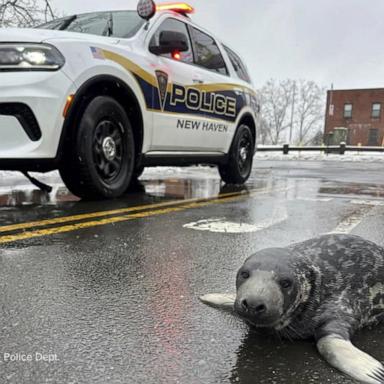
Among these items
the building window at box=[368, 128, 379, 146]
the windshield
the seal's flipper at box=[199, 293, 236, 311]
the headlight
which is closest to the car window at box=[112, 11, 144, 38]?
the windshield

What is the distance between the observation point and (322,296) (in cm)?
172

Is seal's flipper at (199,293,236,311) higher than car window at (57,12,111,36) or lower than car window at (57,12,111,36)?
lower

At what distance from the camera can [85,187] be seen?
180 inches

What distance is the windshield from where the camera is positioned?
5070 mm

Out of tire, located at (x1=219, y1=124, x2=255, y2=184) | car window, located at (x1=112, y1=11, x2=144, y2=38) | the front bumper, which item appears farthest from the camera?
tire, located at (x1=219, y1=124, x2=255, y2=184)

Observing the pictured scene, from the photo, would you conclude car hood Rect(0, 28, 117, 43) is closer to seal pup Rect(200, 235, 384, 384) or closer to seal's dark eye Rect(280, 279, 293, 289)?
seal pup Rect(200, 235, 384, 384)

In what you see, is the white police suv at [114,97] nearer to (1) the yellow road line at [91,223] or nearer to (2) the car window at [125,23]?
(2) the car window at [125,23]

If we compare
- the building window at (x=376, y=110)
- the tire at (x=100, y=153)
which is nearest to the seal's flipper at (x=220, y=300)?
the tire at (x=100, y=153)

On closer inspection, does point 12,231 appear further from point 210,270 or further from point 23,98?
point 210,270

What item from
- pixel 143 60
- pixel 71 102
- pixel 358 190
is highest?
pixel 143 60

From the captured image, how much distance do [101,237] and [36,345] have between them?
5.49 ft

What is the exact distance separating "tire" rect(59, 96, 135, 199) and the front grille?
1.35 feet

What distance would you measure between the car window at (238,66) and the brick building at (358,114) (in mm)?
38845

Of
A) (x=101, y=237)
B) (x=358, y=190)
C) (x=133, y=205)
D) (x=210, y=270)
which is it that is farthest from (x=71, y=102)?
(x=358, y=190)
